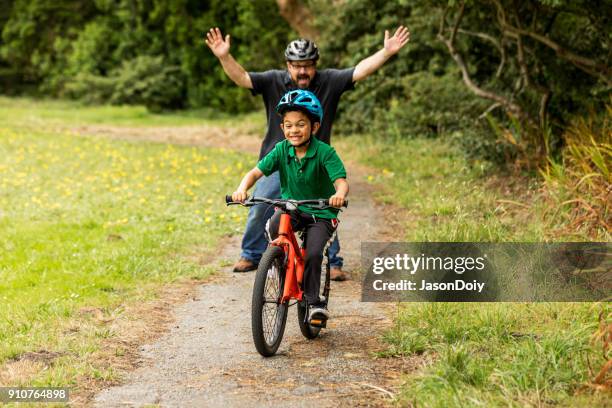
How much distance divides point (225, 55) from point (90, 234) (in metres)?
3.25

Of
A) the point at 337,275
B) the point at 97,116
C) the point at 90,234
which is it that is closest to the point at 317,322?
the point at 337,275

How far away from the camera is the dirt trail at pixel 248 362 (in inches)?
181

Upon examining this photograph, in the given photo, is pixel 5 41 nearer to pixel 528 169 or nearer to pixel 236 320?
pixel 528 169

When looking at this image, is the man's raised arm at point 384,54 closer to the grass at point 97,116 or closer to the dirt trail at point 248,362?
the dirt trail at point 248,362

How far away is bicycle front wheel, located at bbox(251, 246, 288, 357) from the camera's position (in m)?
5.02

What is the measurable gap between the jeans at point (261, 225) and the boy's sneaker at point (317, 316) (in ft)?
5.60

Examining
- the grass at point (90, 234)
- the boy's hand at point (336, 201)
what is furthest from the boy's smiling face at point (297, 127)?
the grass at point (90, 234)

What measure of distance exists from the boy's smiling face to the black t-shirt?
129cm

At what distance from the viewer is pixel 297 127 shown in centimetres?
548

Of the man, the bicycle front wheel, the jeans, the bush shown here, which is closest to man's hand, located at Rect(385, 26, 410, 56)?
the man

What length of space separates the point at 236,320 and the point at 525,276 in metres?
2.16

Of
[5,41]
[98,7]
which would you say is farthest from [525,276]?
[5,41]

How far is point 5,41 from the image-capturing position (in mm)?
37750

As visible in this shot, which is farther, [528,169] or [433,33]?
[433,33]
